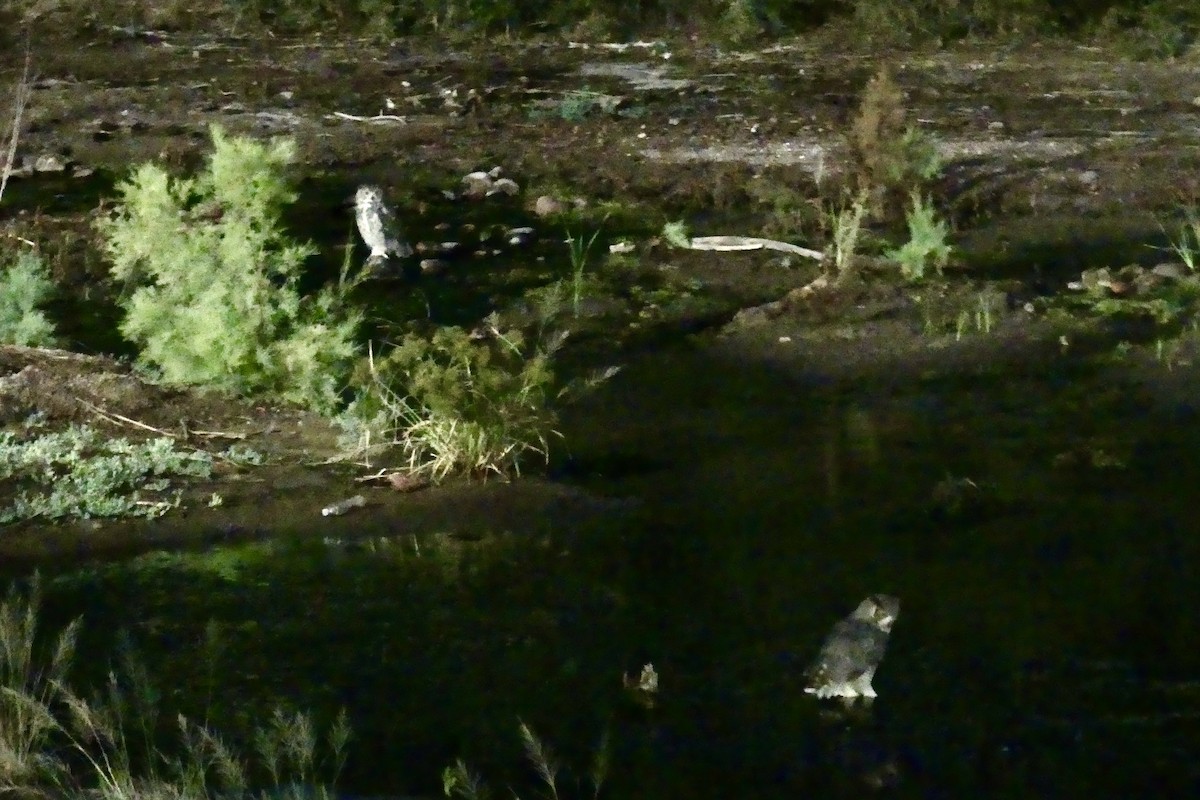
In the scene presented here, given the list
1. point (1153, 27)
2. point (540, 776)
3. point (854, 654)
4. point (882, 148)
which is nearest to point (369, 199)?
point (882, 148)

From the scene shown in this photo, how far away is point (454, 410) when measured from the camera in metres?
6.34

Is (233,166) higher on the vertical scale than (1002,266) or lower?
higher

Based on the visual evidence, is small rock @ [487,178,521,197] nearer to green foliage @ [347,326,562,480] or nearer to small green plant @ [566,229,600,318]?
small green plant @ [566,229,600,318]

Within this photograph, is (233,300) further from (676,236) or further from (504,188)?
(504,188)

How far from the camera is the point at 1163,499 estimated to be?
6.10m

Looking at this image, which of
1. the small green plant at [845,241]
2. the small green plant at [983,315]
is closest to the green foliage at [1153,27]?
the small green plant at [845,241]

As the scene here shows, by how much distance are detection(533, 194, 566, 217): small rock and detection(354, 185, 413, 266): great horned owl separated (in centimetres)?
117

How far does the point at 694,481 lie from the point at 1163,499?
1745 millimetres

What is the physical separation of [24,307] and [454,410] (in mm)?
2679

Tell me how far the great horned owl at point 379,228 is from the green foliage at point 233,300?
1509 mm

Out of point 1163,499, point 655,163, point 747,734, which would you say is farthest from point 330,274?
point 747,734

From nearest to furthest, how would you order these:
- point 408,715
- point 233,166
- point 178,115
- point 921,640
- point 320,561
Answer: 1. point 408,715
2. point 921,640
3. point 320,561
4. point 233,166
5. point 178,115

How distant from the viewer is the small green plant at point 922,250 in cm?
927

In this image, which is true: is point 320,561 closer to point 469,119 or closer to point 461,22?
point 469,119
